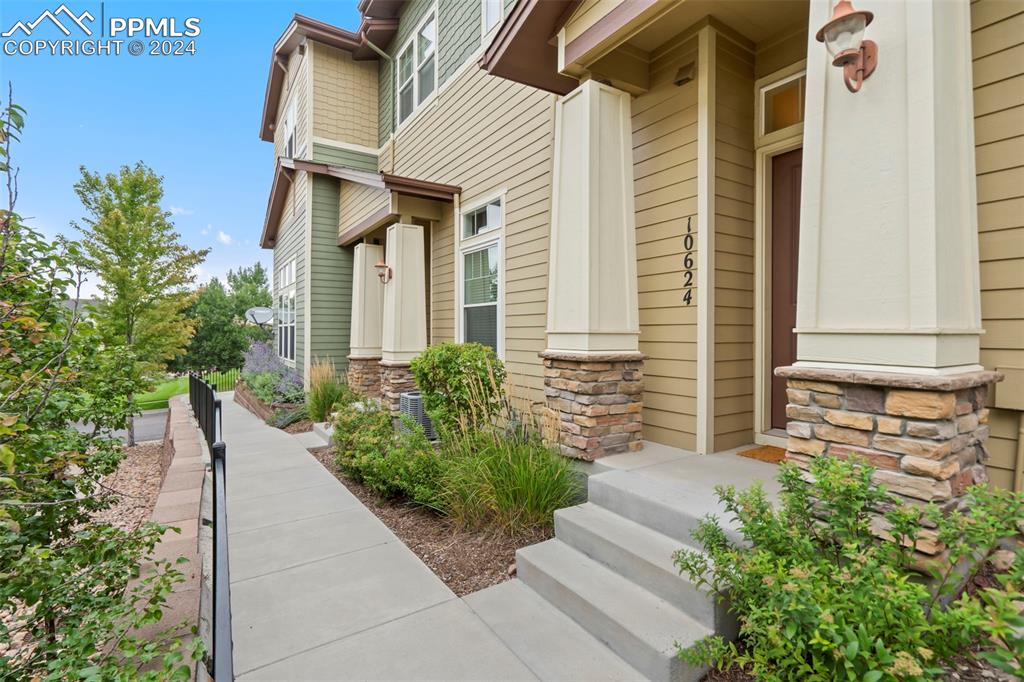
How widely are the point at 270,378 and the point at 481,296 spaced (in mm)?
6559

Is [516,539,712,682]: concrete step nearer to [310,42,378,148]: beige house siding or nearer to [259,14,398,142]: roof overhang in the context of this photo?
[310,42,378,148]: beige house siding

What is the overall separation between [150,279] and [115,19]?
454 centimetres

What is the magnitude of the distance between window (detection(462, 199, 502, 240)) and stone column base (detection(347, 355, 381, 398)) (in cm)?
307

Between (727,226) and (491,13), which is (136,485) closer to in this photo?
(727,226)

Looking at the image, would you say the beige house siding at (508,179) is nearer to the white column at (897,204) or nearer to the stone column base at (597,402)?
the stone column base at (597,402)

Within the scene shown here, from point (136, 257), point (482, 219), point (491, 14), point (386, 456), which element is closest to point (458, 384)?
point (386, 456)

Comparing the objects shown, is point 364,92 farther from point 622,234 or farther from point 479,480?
point 479,480

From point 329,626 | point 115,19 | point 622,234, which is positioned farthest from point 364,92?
point 329,626

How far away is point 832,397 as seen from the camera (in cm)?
237

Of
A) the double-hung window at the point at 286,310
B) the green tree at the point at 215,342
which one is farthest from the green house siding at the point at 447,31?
the green tree at the point at 215,342

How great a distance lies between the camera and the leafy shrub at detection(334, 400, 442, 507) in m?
4.23

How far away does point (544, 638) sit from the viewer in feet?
8.08

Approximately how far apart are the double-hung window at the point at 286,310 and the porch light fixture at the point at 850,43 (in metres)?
11.5

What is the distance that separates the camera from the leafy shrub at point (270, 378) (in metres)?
9.81
